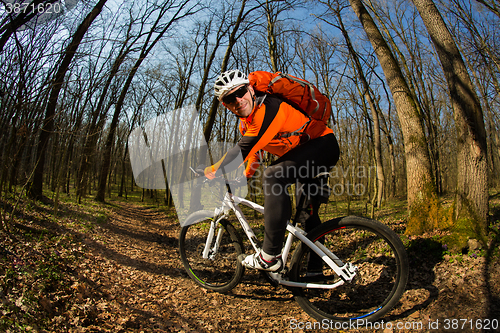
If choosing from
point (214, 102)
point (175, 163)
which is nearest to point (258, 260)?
point (214, 102)

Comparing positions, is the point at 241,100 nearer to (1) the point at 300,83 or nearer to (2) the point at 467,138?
(1) the point at 300,83

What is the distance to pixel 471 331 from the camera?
1.86 meters

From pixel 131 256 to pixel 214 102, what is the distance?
6.60 m

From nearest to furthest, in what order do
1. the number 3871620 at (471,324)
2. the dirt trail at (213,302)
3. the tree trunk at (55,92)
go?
1. the number 3871620 at (471,324)
2. the dirt trail at (213,302)
3. the tree trunk at (55,92)

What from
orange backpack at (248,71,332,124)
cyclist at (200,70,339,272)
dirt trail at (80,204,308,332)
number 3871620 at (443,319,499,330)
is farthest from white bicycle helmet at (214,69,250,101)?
number 3871620 at (443,319,499,330)

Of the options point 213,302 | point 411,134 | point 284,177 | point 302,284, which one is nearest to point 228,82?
point 284,177

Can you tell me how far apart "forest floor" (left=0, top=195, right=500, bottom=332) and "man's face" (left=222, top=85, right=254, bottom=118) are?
2109mm

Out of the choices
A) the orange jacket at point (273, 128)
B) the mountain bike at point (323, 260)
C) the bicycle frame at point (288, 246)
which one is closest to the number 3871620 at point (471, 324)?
the mountain bike at point (323, 260)

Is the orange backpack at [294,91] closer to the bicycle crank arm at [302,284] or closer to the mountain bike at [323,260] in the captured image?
the mountain bike at [323,260]

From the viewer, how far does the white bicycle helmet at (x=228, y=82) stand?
2.38 metres

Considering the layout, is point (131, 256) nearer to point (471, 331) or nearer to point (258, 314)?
point (258, 314)

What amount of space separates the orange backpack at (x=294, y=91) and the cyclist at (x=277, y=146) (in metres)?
0.07

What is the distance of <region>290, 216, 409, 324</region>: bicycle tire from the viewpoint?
2.21 meters

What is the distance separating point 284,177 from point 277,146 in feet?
1.15
